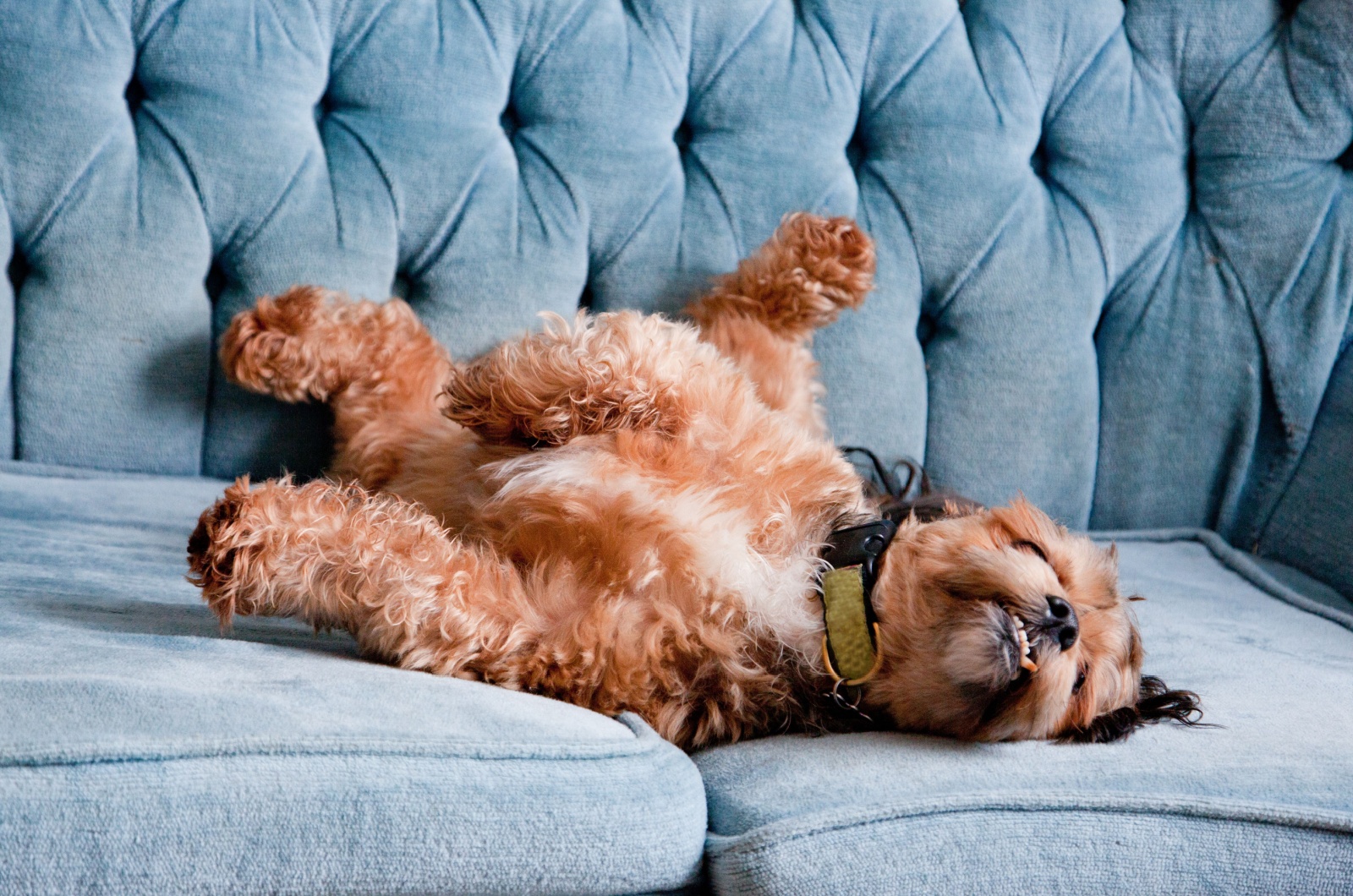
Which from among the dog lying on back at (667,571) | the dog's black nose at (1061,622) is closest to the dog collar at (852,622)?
the dog lying on back at (667,571)

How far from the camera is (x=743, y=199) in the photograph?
2543 millimetres

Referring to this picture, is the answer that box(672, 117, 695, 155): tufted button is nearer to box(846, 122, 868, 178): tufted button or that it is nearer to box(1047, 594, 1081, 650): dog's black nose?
box(846, 122, 868, 178): tufted button

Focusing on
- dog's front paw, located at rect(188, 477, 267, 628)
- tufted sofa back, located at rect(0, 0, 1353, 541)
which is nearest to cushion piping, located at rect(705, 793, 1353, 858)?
dog's front paw, located at rect(188, 477, 267, 628)

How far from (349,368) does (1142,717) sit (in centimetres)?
179

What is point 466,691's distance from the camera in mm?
1513

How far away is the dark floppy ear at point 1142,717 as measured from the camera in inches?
67.8

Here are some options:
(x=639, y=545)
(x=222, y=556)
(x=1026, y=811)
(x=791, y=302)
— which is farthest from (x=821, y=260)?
(x=222, y=556)

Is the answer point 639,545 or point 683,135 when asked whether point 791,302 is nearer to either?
point 683,135

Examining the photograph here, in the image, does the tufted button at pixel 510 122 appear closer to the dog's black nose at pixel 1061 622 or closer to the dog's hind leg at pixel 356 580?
the dog's hind leg at pixel 356 580

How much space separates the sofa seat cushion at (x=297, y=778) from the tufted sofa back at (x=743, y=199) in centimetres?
92

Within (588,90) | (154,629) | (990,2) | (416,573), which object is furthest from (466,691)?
(990,2)

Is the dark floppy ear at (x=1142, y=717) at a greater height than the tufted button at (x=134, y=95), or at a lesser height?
lesser

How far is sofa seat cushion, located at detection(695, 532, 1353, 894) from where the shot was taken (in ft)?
4.61

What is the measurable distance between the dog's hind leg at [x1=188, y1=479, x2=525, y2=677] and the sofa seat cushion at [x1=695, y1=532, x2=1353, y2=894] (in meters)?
0.46
